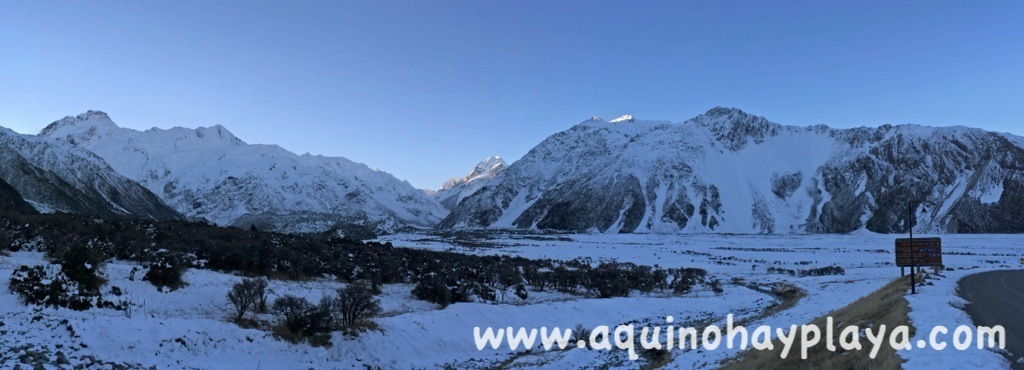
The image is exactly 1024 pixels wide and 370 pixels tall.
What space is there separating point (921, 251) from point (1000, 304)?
1698 cm

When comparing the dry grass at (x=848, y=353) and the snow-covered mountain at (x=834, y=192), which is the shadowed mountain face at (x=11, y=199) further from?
the snow-covered mountain at (x=834, y=192)

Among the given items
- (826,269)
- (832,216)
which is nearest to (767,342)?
(826,269)

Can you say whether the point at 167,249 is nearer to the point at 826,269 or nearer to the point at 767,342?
the point at 767,342

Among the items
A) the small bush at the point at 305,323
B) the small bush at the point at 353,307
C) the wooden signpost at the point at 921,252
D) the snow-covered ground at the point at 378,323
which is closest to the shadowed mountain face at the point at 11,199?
the snow-covered ground at the point at 378,323

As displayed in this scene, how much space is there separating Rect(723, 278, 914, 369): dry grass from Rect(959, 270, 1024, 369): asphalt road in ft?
6.83

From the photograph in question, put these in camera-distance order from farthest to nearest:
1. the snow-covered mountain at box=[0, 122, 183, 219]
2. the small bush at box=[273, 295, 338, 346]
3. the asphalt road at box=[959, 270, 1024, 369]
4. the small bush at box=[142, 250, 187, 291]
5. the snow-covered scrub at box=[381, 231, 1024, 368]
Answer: the snow-covered mountain at box=[0, 122, 183, 219]
the small bush at box=[142, 250, 187, 291]
the small bush at box=[273, 295, 338, 346]
the snow-covered scrub at box=[381, 231, 1024, 368]
the asphalt road at box=[959, 270, 1024, 369]

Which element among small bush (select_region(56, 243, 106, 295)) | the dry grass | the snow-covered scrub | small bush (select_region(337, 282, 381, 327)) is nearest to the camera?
the dry grass

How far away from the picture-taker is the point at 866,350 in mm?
14070

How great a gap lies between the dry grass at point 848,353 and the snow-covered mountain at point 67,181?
83620mm

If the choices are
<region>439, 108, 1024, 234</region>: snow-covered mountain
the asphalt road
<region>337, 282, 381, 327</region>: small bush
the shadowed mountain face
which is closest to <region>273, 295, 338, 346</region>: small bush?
<region>337, 282, 381, 327</region>: small bush

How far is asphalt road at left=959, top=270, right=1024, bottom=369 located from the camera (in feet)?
46.1

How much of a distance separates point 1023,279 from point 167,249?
169ft

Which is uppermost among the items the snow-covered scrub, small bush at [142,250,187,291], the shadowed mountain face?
the shadowed mountain face

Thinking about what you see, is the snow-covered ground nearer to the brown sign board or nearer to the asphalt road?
the asphalt road
